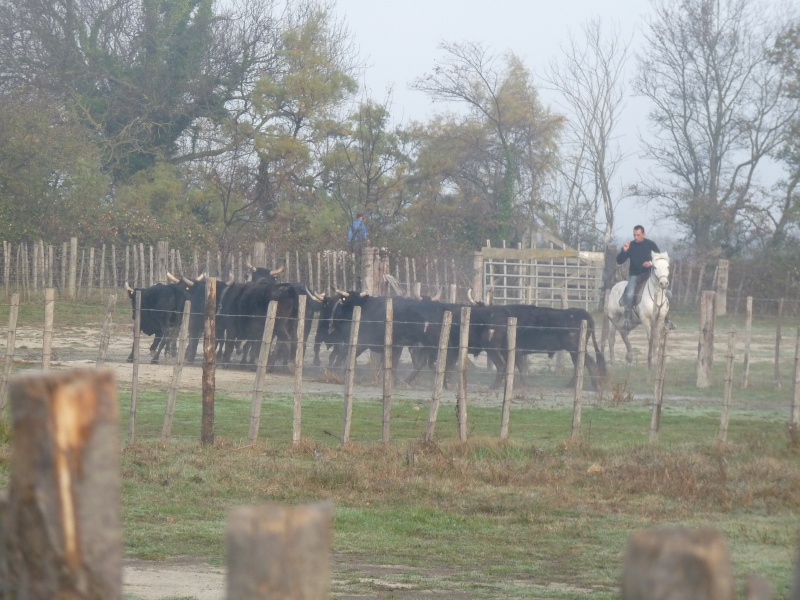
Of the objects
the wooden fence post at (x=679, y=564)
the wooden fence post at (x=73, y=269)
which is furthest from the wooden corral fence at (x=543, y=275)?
the wooden fence post at (x=679, y=564)

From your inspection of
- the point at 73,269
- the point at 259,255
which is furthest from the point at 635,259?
the point at 73,269

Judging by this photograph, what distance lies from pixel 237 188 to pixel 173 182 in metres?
2.13

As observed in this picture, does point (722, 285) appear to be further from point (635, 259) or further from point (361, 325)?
point (361, 325)

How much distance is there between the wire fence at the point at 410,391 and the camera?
13.3 meters

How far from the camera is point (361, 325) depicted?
19.0 meters

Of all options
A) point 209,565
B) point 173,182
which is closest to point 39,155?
point 173,182

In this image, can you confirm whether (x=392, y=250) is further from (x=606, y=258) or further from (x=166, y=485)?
(x=166, y=485)

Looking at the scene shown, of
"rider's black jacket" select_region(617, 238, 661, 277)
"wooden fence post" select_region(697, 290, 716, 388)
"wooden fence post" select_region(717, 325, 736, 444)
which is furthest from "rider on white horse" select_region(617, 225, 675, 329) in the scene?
"wooden fence post" select_region(717, 325, 736, 444)

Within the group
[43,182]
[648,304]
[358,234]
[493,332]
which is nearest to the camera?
[493,332]

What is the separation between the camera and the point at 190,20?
3741 cm

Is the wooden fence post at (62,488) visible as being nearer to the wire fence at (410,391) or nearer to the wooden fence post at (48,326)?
the wire fence at (410,391)

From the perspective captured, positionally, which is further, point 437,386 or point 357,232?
point 357,232

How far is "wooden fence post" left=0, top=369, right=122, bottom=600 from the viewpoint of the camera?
213cm

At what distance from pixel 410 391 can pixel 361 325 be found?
6.28 feet
